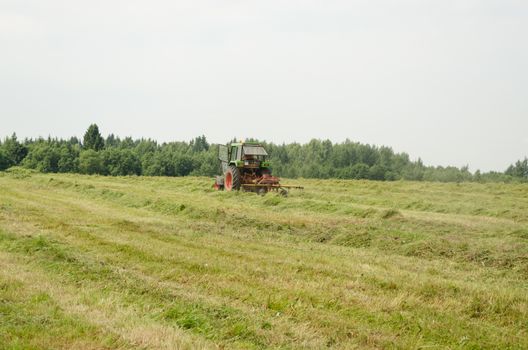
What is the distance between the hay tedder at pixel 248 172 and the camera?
2147cm

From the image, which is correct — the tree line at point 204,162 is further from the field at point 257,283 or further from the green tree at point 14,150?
the field at point 257,283

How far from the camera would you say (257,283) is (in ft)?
21.6

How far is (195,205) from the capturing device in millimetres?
15570

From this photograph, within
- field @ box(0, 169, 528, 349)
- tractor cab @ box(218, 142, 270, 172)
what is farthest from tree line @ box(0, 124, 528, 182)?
field @ box(0, 169, 528, 349)

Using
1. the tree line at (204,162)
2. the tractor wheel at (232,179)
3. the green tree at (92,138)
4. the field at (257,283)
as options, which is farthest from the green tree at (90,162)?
the field at (257,283)

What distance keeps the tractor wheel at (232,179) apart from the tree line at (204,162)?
31459mm

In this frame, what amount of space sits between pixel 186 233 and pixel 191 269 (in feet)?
12.2

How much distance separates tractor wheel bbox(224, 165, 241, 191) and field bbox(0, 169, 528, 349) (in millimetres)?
7987

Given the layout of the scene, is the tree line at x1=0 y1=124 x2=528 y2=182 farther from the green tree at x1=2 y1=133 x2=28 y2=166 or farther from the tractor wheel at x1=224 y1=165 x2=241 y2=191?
the tractor wheel at x1=224 y1=165 x2=241 y2=191

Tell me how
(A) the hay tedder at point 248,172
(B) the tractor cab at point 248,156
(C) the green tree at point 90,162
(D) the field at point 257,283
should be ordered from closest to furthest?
(D) the field at point 257,283, (A) the hay tedder at point 248,172, (B) the tractor cab at point 248,156, (C) the green tree at point 90,162

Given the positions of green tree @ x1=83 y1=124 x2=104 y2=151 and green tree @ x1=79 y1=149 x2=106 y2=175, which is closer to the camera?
green tree @ x1=79 y1=149 x2=106 y2=175

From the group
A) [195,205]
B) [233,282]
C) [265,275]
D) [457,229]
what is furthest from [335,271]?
[195,205]

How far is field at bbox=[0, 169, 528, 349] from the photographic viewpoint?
468cm

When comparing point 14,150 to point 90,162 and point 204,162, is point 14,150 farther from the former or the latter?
point 204,162
